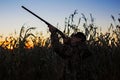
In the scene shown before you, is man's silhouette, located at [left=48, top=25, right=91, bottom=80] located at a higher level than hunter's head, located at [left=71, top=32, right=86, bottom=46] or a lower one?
lower

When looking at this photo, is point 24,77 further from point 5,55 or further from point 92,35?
point 92,35

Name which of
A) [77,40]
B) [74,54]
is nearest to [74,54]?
[74,54]

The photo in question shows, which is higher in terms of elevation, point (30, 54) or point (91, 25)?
point (91, 25)

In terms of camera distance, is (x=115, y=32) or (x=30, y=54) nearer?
(x=30, y=54)

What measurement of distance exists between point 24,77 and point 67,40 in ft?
2.72

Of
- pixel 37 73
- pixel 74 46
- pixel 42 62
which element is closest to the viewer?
pixel 74 46

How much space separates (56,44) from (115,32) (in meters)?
1.71

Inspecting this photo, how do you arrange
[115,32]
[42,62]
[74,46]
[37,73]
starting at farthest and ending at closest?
1. [115,32]
2. [42,62]
3. [37,73]
4. [74,46]

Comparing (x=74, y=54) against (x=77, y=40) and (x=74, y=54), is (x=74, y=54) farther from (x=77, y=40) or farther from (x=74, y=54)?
(x=77, y=40)

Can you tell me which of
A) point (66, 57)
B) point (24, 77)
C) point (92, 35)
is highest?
point (92, 35)

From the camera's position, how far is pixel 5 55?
187 inches

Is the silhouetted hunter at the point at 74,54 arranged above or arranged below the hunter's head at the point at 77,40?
below

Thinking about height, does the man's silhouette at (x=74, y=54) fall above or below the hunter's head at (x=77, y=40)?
below

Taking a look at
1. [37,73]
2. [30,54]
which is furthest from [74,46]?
[30,54]
